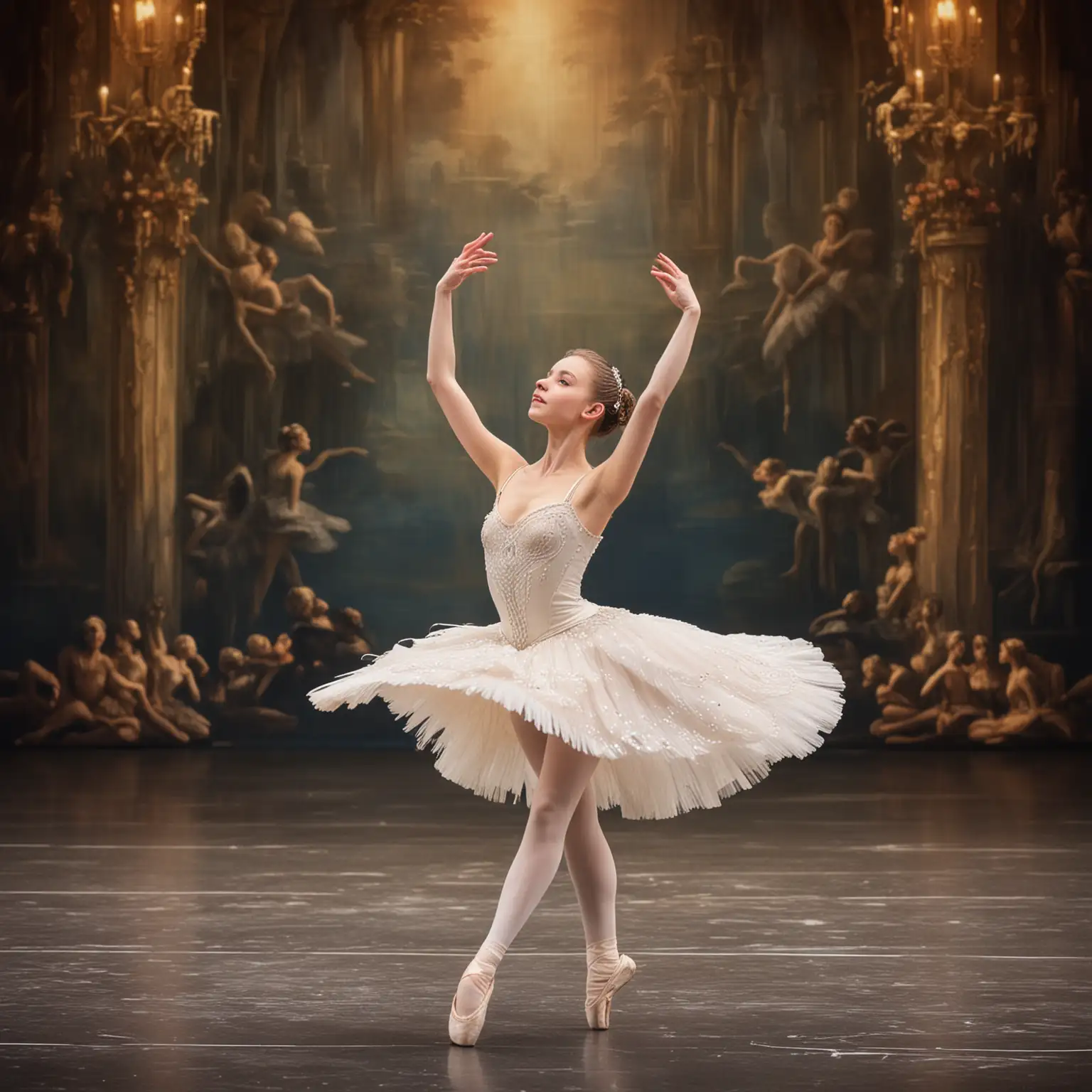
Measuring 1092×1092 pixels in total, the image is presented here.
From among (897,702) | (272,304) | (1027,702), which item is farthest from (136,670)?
(1027,702)

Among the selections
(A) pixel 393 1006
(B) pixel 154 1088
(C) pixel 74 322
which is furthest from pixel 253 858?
(C) pixel 74 322

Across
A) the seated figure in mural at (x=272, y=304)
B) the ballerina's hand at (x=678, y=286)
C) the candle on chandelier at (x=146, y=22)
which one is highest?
the candle on chandelier at (x=146, y=22)

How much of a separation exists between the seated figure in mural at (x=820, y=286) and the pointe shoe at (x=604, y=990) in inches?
301

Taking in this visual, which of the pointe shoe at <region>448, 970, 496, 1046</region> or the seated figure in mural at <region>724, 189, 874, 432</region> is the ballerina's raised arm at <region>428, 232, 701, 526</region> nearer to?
the pointe shoe at <region>448, 970, 496, 1046</region>

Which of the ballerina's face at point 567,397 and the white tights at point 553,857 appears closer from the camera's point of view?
the white tights at point 553,857

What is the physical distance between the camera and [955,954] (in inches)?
176

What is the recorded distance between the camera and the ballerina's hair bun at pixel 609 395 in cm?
387

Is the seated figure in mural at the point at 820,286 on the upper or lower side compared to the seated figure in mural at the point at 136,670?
upper

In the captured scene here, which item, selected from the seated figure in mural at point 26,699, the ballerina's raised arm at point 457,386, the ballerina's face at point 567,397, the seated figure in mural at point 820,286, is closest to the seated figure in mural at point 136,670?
the seated figure in mural at point 26,699

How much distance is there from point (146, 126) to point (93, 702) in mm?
3560

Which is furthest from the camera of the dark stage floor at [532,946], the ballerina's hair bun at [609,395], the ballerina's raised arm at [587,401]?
the ballerina's hair bun at [609,395]

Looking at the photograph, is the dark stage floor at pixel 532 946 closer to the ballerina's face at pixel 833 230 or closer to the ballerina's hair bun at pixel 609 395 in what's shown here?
the ballerina's hair bun at pixel 609 395

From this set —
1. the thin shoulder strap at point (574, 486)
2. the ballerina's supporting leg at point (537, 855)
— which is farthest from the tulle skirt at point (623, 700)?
the thin shoulder strap at point (574, 486)

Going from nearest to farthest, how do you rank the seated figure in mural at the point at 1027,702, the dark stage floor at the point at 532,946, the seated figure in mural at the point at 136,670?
1. the dark stage floor at the point at 532,946
2. the seated figure in mural at the point at 1027,702
3. the seated figure in mural at the point at 136,670
